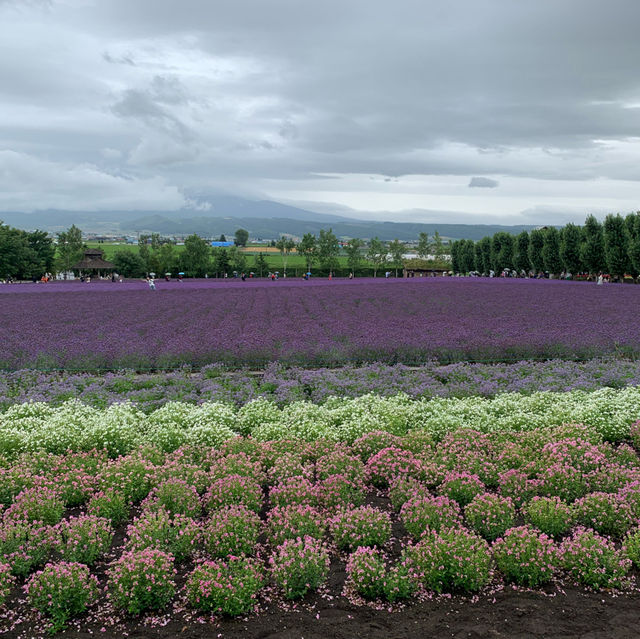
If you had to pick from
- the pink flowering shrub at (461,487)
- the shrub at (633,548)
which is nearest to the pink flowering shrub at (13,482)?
the pink flowering shrub at (461,487)

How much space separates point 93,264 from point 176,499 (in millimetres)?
97797

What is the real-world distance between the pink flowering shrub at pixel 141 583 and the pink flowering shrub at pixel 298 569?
1137 mm

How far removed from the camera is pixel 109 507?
25.3ft

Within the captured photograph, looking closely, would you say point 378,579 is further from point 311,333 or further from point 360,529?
point 311,333

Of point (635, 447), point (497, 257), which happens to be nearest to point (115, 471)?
point (635, 447)

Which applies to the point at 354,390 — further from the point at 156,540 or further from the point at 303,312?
the point at 303,312

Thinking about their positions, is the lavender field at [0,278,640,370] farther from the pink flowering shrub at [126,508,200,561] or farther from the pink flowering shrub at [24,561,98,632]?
the pink flowering shrub at [24,561,98,632]

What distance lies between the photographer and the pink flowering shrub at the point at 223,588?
226 inches

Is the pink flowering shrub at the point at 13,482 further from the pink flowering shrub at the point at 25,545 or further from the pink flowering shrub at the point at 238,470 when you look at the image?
the pink flowering shrub at the point at 238,470

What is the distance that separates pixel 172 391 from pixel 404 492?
7.64m

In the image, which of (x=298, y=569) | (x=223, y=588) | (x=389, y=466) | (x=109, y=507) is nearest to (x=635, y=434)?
(x=389, y=466)

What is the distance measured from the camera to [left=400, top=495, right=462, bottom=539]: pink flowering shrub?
7.16 metres

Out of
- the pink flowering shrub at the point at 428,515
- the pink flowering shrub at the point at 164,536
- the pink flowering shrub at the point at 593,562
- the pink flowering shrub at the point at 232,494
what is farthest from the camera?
the pink flowering shrub at the point at 232,494

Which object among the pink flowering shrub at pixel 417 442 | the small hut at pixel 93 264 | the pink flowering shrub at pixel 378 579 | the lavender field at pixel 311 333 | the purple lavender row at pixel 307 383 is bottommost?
the pink flowering shrub at pixel 378 579
